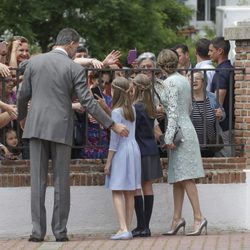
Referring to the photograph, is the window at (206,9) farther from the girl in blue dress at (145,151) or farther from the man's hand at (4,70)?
the girl in blue dress at (145,151)

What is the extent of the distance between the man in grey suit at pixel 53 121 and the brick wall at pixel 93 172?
0.74m

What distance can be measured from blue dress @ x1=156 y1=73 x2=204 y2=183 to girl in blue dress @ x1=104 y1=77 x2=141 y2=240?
374 mm

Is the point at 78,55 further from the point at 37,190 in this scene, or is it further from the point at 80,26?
the point at 80,26

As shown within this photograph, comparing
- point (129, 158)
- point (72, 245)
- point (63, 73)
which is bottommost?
point (72, 245)

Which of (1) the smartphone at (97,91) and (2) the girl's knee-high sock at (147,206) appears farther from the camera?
(1) the smartphone at (97,91)

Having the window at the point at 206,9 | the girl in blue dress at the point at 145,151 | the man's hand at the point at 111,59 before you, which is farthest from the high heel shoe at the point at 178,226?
the window at the point at 206,9

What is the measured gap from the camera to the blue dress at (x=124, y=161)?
486 inches

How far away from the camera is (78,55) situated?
1414 cm

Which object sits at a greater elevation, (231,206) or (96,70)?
(96,70)

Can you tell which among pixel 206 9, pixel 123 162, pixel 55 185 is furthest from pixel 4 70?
pixel 206 9

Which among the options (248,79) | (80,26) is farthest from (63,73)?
(80,26)

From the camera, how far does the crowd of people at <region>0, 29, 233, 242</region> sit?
39.4 feet

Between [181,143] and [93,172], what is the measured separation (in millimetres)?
1113

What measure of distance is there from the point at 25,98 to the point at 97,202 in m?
1.58
